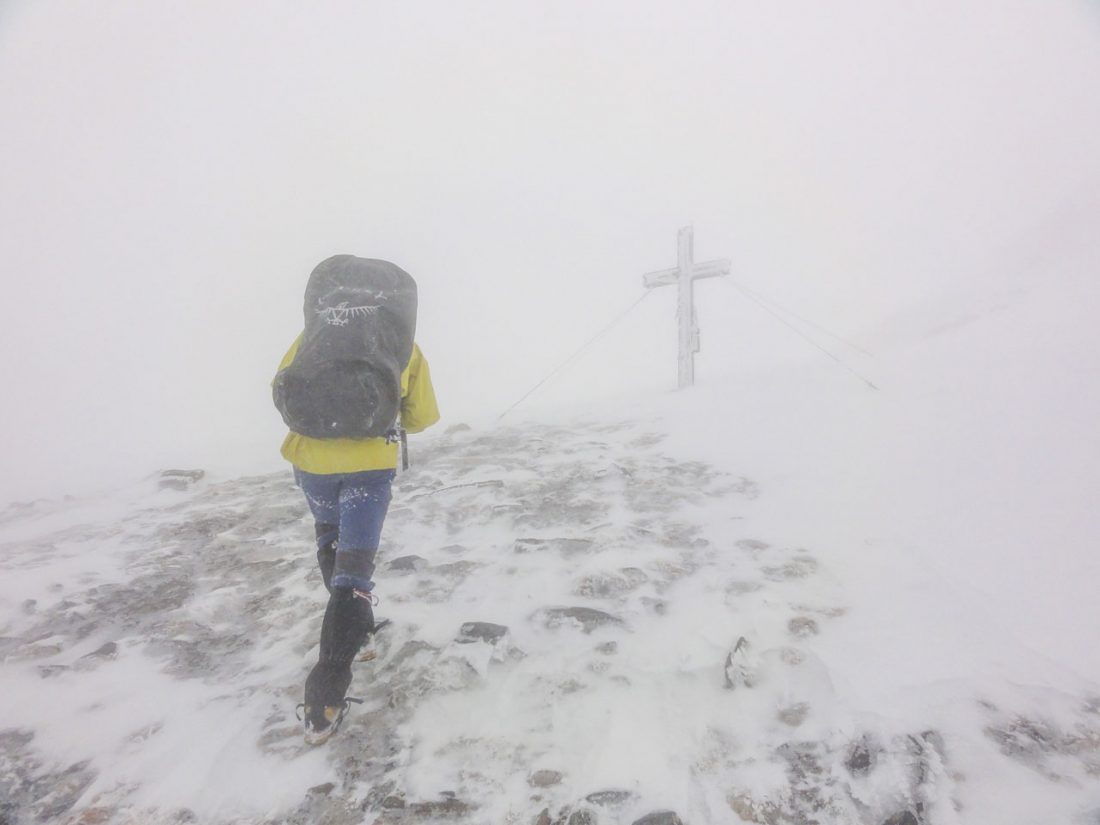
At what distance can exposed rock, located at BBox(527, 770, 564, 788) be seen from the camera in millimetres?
2551

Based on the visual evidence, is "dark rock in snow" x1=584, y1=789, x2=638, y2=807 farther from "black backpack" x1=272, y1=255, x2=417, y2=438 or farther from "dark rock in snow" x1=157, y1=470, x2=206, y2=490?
"dark rock in snow" x1=157, y1=470, x2=206, y2=490

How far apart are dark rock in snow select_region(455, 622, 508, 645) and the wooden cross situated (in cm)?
860

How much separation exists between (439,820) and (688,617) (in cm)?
183

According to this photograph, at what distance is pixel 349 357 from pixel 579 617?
7.13ft

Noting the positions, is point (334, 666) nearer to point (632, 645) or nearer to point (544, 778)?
point (544, 778)

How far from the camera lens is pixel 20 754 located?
2.83 metres

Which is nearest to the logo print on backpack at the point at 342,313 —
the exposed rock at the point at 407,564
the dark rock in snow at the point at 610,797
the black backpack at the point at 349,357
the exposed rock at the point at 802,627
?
the black backpack at the point at 349,357

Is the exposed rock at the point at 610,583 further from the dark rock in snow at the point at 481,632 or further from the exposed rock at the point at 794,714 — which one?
the exposed rock at the point at 794,714

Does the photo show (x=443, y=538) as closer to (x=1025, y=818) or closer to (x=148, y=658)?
(x=148, y=658)

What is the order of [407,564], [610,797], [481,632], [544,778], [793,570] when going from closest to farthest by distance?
[610,797] < [544,778] < [481,632] < [793,570] < [407,564]

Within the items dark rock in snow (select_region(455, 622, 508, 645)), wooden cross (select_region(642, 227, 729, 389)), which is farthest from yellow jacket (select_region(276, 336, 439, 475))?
wooden cross (select_region(642, 227, 729, 389))

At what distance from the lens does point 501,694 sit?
10.3ft

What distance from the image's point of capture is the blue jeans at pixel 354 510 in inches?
122

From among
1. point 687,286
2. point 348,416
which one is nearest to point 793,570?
point 348,416
